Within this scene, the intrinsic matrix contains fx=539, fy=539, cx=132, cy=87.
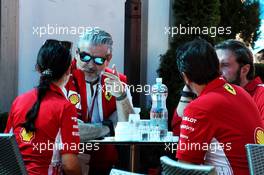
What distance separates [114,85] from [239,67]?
87cm

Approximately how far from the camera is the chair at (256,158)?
2.46 metres

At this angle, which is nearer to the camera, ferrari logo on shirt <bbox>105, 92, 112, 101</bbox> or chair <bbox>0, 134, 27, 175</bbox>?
chair <bbox>0, 134, 27, 175</bbox>

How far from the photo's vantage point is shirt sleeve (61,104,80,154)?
294cm

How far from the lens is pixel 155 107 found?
3969mm

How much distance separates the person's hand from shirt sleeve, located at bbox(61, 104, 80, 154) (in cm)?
83

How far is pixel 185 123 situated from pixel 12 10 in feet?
13.5

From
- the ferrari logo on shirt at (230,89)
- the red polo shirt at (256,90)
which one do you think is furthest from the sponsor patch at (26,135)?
the red polo shirt at (256,90)

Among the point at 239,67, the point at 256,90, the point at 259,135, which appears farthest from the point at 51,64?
the point at 256,90

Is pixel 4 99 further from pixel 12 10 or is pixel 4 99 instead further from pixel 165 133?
pixel 165 133

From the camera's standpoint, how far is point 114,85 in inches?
149

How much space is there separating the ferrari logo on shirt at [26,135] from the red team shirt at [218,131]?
83 centimetres
